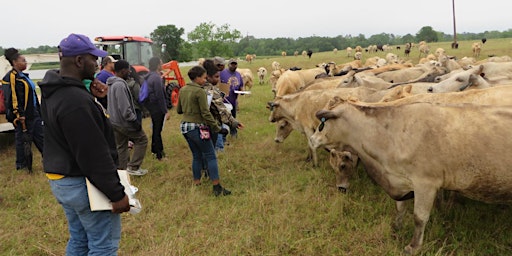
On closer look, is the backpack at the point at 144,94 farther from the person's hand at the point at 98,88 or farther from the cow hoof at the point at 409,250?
the cow hoof at the point at 409,250

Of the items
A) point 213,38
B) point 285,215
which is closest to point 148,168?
point 285,215

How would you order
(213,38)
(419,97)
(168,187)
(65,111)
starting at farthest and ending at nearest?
(213,38)
(168,187)
(419,97)
(65,111)

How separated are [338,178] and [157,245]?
2.87 m

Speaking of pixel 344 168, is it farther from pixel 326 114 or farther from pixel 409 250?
pixel 409 250

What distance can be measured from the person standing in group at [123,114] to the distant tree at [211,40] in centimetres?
5878

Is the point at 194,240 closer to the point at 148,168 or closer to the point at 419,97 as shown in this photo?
the point at 148,168

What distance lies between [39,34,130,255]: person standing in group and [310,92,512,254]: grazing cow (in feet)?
8.85

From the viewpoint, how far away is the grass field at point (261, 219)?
409 centimetres

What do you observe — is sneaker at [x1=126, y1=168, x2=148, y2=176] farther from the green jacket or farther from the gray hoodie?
the green jacket

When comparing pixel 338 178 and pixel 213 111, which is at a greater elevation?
pixel 213 111

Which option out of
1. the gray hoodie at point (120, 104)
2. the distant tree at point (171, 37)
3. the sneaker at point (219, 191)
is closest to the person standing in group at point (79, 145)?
the sneaker at point (219, 191)

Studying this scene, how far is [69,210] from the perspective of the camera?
8.66 feet

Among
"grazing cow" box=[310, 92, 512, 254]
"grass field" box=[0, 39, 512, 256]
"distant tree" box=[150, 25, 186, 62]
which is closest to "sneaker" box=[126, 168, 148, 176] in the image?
"grass field" box=[0, 39, 512, 256]

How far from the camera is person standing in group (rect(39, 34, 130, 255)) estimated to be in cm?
229
